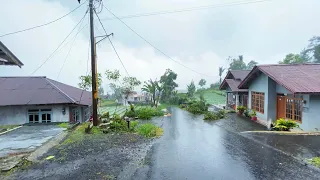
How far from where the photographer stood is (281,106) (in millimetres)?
16547

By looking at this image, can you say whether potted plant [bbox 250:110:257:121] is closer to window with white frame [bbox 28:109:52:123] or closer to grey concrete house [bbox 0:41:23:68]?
grey concrete house [bbox 0:41:23:68]

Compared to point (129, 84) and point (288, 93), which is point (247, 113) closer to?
point (288, 93)

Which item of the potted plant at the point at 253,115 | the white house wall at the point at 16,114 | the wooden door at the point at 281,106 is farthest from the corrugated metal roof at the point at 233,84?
the white house wall at the point at 16,114

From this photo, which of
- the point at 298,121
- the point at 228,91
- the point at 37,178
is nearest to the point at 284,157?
the point at 298,121

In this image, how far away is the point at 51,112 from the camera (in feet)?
65.5

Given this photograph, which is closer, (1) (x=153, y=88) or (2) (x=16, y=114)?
(2) (x=16, y=114)

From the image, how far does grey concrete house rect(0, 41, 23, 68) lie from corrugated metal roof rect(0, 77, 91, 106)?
1191 cm

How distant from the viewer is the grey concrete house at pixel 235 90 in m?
25.4

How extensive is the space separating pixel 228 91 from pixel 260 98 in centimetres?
1027

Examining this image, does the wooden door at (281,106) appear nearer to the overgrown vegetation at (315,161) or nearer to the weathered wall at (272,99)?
the weathered wall at (272,99)

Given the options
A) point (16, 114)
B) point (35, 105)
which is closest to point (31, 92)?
point (35, 105)

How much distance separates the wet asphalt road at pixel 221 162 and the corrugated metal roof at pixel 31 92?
12421 mm

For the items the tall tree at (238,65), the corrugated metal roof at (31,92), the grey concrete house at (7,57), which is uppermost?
the tall tree at (238,65)

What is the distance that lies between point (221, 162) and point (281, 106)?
1094cm
